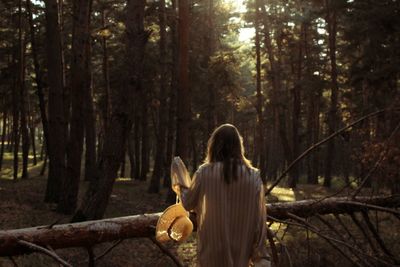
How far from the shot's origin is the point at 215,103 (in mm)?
31781

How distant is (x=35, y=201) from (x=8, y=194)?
1.68 meters

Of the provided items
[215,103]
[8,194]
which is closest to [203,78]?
[215,103]

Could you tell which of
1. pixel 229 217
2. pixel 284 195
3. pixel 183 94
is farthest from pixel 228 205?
pixel 284 195

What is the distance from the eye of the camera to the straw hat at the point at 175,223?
16.5 ft

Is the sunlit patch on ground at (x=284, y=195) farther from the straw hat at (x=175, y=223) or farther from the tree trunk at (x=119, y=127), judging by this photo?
the straw hat at (x=175, y=223)

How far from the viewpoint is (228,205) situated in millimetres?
4520

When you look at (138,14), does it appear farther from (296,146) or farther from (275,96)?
(296,146)

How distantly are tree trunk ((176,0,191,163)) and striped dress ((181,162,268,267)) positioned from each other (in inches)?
475

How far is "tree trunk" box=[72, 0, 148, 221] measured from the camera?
10.2 meters

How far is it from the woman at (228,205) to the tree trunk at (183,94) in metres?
12.1

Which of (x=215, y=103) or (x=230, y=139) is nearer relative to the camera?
(x=230, y=139)

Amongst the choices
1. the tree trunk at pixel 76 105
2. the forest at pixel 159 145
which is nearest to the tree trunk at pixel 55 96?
the forest at pixel 159 145

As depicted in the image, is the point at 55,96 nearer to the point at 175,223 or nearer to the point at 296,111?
the point at 175,223

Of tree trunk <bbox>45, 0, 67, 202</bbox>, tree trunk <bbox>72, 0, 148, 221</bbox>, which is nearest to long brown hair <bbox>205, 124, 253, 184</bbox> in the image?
tree trunk <bbox>72, 0, 148, 221</bbox>
